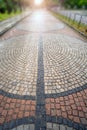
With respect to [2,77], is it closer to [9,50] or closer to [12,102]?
[12,102]

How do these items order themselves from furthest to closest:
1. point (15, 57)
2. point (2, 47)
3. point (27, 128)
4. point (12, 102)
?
point (2, 47) < point (15, 57) < point (12, 102) < point (27, 128)

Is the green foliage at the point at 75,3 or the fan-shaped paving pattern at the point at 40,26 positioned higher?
the green foliage at the point at 75,3

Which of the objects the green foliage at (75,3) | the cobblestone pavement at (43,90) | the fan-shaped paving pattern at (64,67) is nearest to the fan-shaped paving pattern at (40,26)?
the fan-shaped paving pattern at (64,67)

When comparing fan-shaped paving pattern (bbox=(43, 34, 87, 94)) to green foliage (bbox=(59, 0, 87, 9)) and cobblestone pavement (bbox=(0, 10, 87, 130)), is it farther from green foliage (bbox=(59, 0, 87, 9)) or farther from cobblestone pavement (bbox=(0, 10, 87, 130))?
green foliage (bbox=(59, 0, 87, 9))

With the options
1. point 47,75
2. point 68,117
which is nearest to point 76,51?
point 47,75

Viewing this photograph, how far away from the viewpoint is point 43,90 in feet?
13.9

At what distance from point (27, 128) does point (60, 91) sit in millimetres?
1541

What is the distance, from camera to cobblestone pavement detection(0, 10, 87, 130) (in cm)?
318

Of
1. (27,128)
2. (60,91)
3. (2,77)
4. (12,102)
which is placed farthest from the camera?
(2,77)

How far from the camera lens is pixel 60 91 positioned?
13.7 feet

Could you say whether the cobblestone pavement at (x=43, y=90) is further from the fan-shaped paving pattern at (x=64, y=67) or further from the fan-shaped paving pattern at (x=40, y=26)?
the fan-shaped paving pattern at (x=40, y=26)

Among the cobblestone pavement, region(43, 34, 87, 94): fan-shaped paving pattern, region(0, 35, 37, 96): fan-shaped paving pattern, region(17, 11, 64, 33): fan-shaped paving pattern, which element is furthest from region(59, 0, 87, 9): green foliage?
the cobblestone pavement

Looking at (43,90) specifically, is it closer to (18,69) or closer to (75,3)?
(18,69)

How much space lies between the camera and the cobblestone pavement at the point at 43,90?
3.18 metres
